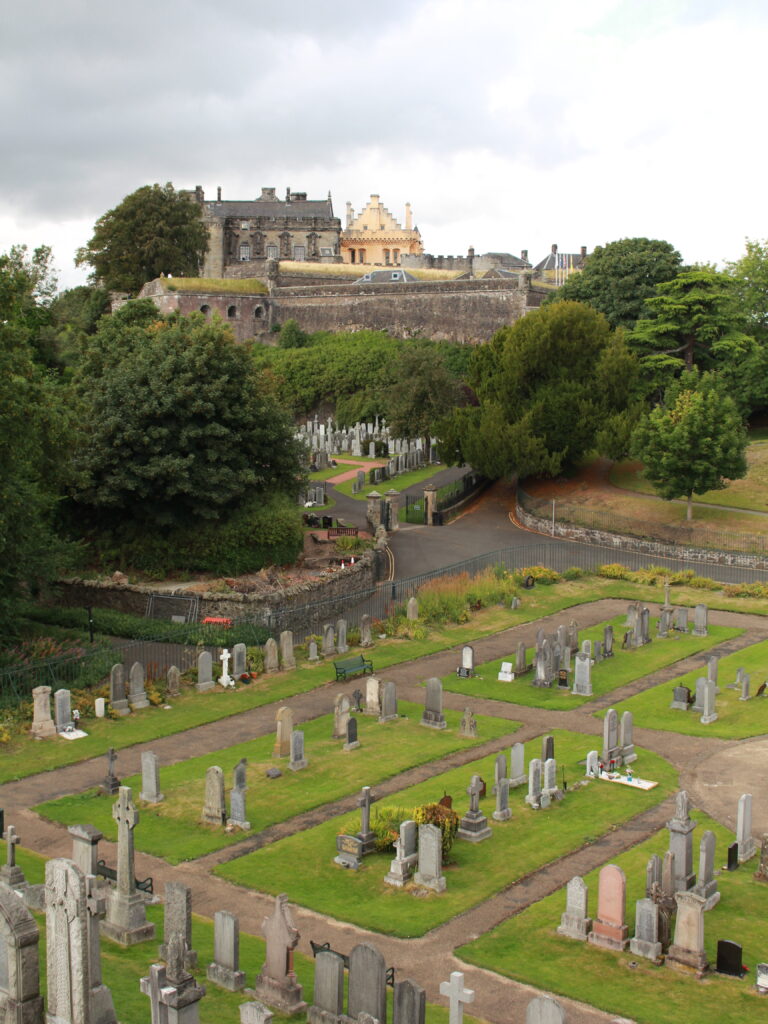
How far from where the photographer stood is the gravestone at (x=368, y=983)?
37.6ft

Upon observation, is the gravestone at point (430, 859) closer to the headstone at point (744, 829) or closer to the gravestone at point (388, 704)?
the headstone at point (744, 829)

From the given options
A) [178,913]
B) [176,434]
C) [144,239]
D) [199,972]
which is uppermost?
[144,239]

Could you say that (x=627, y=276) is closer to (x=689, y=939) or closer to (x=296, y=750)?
(x=296, y=750)

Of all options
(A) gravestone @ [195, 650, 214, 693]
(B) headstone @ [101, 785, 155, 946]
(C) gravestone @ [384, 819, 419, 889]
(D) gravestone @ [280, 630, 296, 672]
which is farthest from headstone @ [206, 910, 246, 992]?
(D) gravestone @ [280, 630, 296, 672]

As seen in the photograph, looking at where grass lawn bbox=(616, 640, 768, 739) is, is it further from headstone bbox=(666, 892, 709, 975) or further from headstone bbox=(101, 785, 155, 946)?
headstone bbox=(101, 785, 155, 946)

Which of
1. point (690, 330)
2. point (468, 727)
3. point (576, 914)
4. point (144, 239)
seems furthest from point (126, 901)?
point (144, 239)

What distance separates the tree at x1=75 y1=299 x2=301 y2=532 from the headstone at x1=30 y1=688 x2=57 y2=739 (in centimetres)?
1023

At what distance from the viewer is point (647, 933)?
1367 cm

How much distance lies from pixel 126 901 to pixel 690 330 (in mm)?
43272

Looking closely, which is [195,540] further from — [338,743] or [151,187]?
[151,187]

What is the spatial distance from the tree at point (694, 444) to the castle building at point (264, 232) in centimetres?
5548

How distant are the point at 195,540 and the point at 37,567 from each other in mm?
8928

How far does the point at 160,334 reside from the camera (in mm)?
35719

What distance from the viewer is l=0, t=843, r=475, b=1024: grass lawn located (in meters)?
12.1
